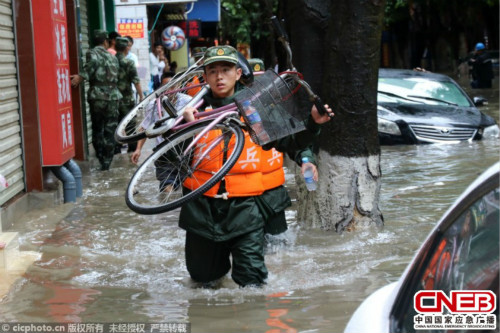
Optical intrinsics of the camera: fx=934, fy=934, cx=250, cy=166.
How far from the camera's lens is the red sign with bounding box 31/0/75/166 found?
33.2 ft

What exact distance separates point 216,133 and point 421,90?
425 inches

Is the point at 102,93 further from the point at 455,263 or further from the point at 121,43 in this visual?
the point at 455,263

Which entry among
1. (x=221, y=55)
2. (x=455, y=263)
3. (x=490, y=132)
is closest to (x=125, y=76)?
(x=490, y=132)

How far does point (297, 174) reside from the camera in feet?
29.5

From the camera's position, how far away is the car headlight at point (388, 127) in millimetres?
15195

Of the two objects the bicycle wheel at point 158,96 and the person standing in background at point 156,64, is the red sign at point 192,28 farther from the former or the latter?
the bicycle wheel at point 158,96

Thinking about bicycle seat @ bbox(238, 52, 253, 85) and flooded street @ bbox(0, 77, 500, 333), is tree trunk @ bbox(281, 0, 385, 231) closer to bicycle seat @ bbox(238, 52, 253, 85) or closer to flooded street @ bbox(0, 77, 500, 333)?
flooded street @ bbox(0, 77, 500, 333)

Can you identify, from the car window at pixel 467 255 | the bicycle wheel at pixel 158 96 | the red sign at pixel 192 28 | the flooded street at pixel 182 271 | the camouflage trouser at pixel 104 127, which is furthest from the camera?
the red sign at pixel 192 28

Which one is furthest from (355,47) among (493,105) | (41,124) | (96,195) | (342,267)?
(493,105)

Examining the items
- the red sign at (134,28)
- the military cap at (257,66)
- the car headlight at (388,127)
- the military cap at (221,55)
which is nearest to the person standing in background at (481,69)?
the red sign at (134,28)

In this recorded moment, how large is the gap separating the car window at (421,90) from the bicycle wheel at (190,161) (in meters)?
10.00

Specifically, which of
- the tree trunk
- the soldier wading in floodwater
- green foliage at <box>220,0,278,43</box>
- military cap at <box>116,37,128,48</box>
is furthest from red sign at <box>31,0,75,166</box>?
green foliage at <box>220,0,278,43</box>

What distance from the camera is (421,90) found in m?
16.2

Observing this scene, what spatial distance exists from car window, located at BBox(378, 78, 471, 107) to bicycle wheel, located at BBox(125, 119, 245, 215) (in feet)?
32.8
